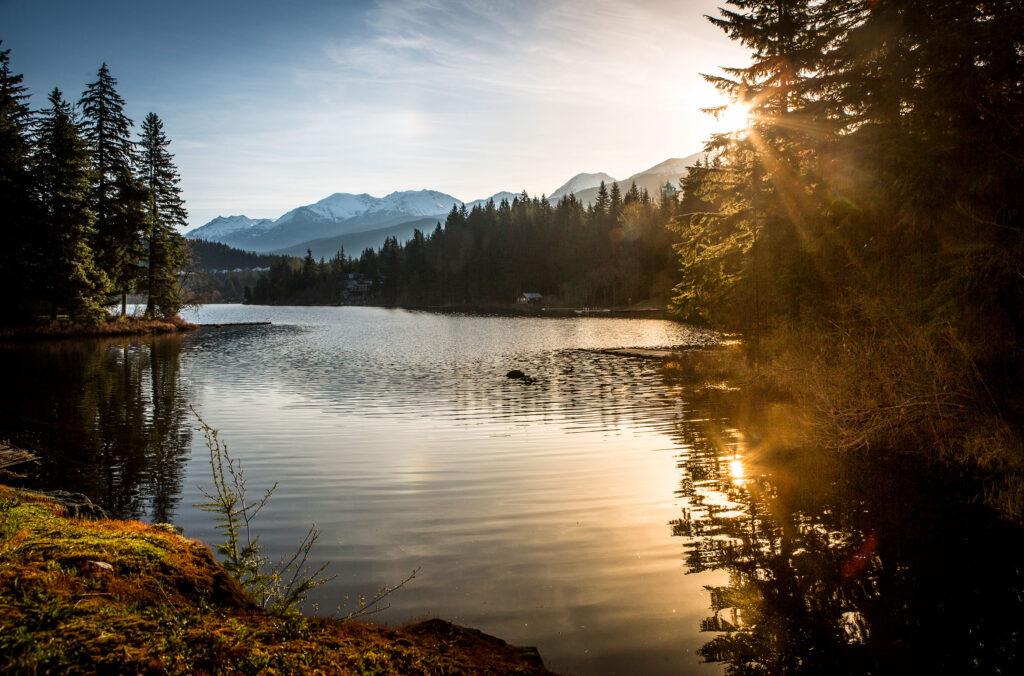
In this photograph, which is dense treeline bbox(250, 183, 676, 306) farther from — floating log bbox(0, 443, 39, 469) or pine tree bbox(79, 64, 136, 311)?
floating log bbox(0, 443, 39, 469)

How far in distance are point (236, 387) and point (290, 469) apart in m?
14.6

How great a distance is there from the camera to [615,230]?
11950cm

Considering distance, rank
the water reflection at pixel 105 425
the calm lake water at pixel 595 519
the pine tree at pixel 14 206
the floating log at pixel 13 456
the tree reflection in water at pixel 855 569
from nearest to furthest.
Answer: the tree reflection in water at pixel 855 569 < the calm lake water at pixel 595 519 < the water reflection at pixel 105 425 < the floating log at pixel 13 456 < the pine tree at pixel 14 206

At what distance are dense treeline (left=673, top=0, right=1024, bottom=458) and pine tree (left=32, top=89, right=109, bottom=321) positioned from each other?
46.1 metres

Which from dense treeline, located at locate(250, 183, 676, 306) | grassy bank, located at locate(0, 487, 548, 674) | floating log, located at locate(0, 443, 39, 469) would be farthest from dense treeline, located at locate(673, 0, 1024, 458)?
dense treeline, located at locate(250, 183, 676, 306)

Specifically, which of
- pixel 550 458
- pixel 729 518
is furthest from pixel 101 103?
pixel 729 518

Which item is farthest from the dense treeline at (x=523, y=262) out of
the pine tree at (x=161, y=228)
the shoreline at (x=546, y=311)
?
the pine tree at (x=161, y=228)

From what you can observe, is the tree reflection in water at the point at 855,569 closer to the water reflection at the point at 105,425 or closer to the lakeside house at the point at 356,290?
the water reflection at the point at 105,425

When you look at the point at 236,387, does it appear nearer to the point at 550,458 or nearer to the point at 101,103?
the point at 550,458

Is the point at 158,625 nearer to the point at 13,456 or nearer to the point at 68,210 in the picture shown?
the point at 13,456

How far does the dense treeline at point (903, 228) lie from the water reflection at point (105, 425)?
15.3 m

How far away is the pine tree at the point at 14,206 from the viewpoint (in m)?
40.2

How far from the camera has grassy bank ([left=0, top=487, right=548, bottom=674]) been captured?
3.02 meters

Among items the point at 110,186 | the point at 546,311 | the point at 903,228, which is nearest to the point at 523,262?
the point at 546,311
